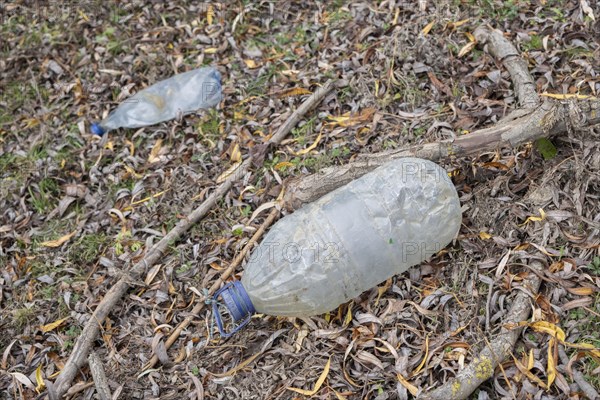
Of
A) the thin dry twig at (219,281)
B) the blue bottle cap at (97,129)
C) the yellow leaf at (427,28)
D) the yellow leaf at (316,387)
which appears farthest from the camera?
the blue bottle cap at (97,129)

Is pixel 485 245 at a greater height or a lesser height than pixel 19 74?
lesser

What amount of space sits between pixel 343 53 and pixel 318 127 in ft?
2.14

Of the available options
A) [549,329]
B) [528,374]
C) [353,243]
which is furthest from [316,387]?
[549,329]

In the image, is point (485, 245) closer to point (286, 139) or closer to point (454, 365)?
point (454, 365)

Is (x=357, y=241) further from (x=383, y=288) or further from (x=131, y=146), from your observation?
(x=131, y=146)

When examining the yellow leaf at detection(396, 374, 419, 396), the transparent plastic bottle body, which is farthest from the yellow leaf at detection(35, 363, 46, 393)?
the yellow leaf at detection(396, 374, 419, 396)

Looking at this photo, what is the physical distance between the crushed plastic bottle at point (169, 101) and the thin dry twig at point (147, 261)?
0.68 m

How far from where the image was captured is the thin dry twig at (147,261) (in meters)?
3.22

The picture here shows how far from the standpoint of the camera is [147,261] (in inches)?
137

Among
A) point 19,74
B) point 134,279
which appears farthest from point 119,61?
point 134,279

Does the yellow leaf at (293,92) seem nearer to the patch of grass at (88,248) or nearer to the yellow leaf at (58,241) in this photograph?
the patch of grass at (88,248)

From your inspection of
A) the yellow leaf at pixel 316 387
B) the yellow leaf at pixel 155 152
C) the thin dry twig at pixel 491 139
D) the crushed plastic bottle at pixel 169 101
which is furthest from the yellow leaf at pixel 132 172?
the yellow leaf at pixel 316 387

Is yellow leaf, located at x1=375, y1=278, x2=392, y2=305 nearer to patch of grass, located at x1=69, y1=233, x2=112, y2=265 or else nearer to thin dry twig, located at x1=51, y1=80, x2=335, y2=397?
thin dry twig, located at x1=51, y1=80, x2=335, y2=397

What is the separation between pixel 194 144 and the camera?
4051 mm
